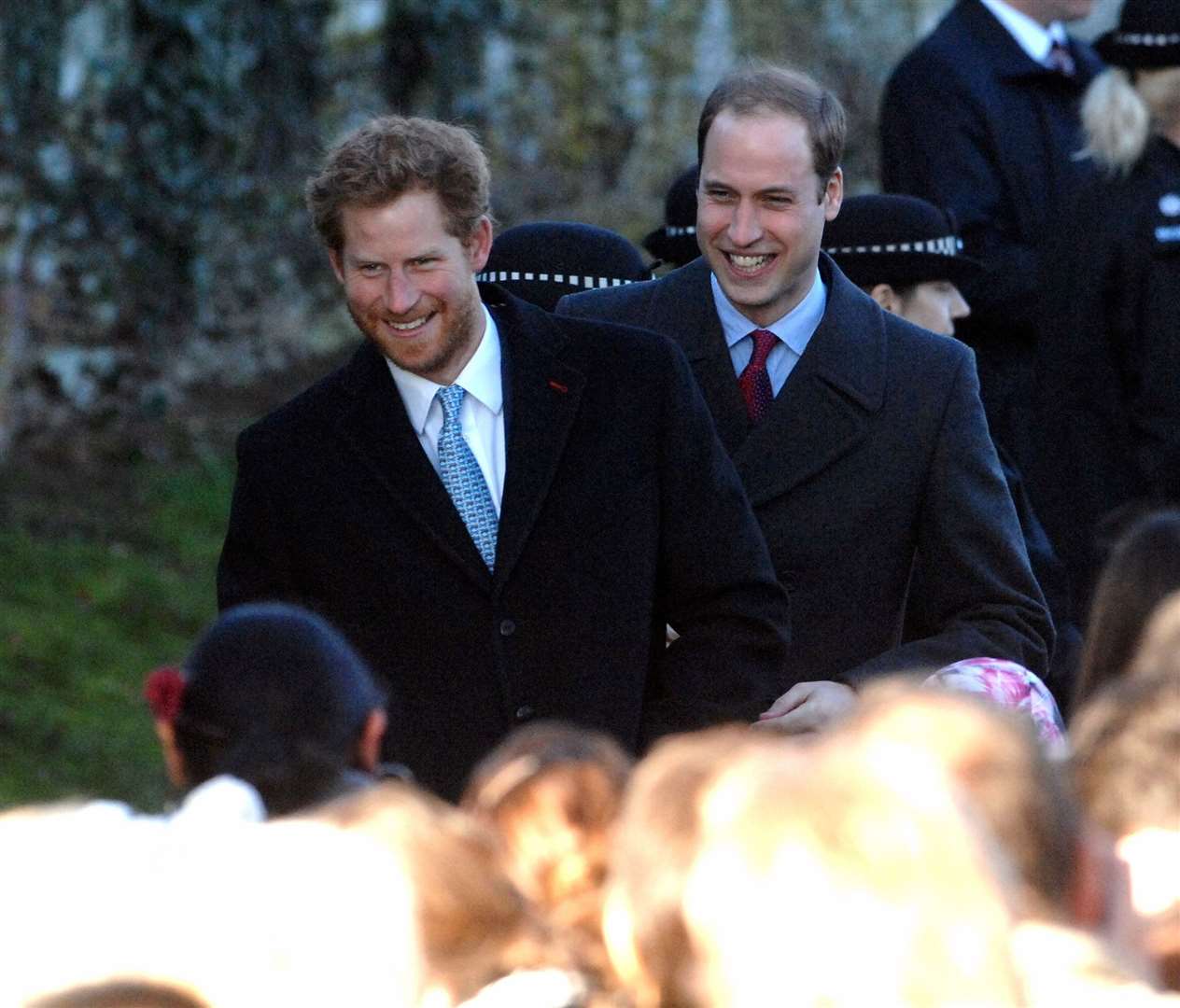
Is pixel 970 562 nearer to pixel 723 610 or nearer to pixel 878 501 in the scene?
pixel 878 501

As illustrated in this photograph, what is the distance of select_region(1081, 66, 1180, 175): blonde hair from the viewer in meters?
5.91

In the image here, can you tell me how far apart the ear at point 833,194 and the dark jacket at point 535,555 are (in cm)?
56

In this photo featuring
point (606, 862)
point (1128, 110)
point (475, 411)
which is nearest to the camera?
point (606, 862)

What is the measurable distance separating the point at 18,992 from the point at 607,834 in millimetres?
732

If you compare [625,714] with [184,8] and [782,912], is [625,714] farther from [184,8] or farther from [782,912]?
[184,8]

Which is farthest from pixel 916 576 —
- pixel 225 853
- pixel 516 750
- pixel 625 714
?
pixel 225 853

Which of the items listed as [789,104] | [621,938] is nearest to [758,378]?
[789,104]

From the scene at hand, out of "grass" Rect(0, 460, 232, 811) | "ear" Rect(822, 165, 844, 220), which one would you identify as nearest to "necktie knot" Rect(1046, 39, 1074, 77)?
"ear" Rect(822, 165, 844, 220)

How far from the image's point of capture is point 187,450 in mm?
9141

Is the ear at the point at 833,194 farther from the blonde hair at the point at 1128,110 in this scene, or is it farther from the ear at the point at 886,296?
the blonde hair at the point at 1128,110

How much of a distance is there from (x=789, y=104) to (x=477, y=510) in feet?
3.19

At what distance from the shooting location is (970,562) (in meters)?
4.48

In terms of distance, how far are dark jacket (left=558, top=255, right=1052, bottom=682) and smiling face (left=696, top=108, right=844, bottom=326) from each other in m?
0.12

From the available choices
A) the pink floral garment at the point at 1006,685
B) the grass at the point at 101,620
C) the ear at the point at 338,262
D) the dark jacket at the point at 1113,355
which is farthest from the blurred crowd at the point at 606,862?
the grass at the point at 101,620
